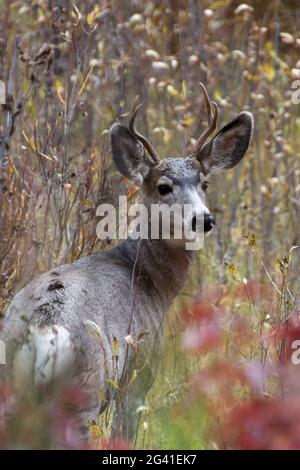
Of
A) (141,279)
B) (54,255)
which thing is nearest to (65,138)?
(54,255)

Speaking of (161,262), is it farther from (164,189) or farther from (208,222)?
(208,222)

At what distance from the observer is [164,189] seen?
18.5 ft

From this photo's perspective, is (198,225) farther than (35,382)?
Yes

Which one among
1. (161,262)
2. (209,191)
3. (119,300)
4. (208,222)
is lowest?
(119,300)

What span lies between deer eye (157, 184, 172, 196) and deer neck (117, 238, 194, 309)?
264 millimetres

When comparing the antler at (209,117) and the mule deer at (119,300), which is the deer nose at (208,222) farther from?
the antler at (209,117)

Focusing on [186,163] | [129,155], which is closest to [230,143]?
[186,163]

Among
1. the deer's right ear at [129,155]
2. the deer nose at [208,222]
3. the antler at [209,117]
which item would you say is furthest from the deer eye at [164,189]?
the deer nose at [208,222]

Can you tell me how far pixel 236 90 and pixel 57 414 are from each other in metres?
6.42

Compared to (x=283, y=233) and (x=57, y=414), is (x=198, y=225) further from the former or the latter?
(x=283, y=233)

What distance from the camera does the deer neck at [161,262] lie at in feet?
18.4

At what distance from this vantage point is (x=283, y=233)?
8086 mm

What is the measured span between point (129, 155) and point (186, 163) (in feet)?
1.19

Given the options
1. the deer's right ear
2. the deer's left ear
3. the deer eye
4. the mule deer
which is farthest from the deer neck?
the deer's left ear
